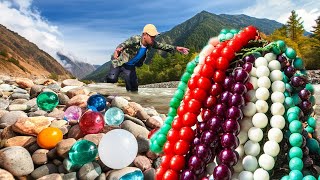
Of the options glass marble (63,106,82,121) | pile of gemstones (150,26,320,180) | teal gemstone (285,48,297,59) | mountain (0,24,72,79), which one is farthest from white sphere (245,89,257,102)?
mountain (0,24,72,79)

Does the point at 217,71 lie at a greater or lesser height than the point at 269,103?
greater

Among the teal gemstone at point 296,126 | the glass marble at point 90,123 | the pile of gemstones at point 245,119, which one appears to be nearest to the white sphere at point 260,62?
the pile of gemstones at point 245,119

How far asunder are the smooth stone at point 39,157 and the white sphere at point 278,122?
10.2ft

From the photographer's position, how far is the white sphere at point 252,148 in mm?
2221

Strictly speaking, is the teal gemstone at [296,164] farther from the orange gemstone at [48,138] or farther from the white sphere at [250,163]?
the orange gemstone at [48,138]

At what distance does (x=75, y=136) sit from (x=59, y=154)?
1.34 feet

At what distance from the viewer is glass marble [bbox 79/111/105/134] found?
15.8 feet

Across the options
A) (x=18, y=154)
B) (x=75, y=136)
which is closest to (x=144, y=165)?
(x=75, y=136)

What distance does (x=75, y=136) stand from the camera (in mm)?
4891

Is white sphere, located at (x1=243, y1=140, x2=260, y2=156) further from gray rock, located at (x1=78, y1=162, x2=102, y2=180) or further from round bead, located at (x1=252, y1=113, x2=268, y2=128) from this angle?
gray rock, located at (x1=78, y1=162, x2=102, y2=180)

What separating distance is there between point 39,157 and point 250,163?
9.97 feet

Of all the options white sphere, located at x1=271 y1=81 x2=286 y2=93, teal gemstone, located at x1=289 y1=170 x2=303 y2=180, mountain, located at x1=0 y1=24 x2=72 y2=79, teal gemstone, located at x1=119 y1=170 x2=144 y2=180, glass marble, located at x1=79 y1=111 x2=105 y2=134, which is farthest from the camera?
mountain, located at x1=0 y1=24 x2=72 y2=79

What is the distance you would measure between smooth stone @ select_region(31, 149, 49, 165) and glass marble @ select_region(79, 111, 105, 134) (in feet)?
1.75

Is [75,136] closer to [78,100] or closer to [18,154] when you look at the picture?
[18,154]
